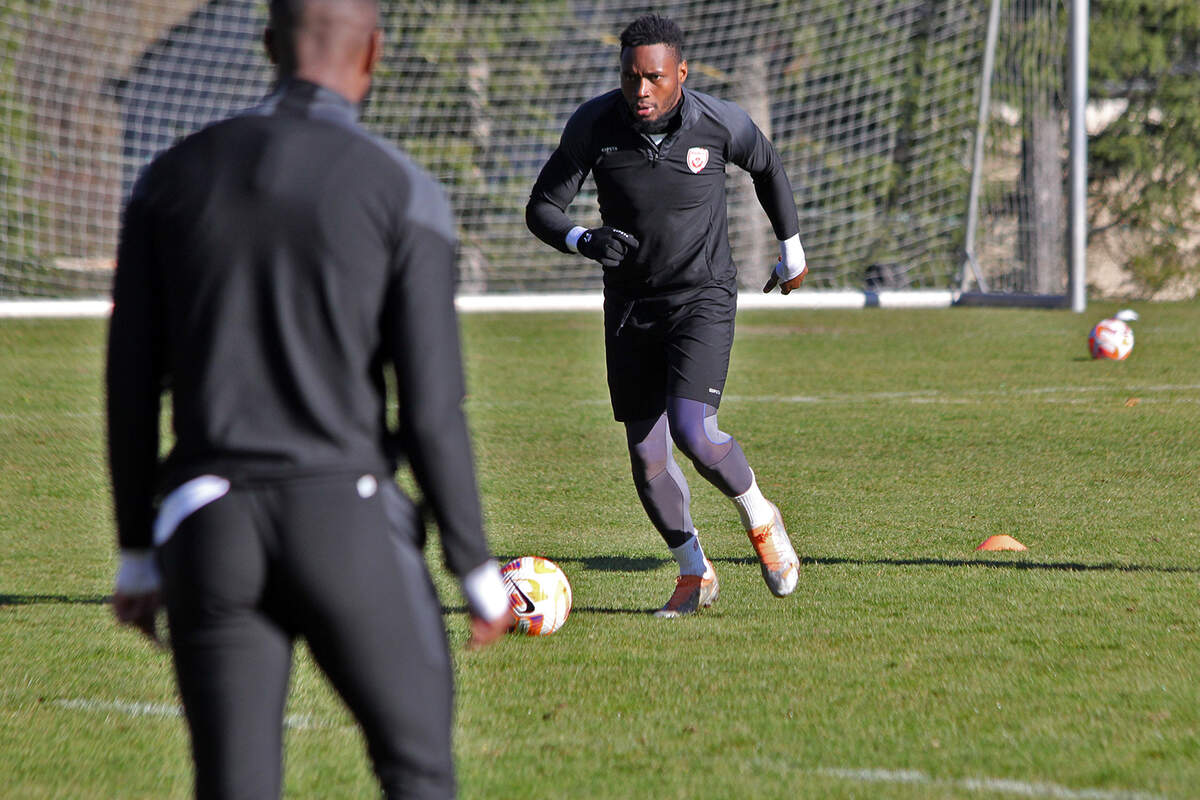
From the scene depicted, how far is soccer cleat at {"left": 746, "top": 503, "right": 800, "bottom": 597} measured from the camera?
6.07m

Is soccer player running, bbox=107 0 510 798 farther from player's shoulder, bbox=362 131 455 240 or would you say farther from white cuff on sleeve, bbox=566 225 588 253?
white cuff on sleeve, bbox=566 225 588 253

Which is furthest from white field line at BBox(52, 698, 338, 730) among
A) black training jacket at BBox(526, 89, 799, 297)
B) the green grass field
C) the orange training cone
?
the orange training cone

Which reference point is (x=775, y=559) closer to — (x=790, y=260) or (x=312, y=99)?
(x=790, y=260)

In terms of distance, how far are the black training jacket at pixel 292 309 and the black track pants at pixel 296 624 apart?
7 cm

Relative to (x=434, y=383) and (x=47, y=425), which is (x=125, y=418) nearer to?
(x=434, y=383)

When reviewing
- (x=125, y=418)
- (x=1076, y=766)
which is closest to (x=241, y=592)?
(x=125, y=418)

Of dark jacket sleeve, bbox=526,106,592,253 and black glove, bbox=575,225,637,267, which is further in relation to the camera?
dark jacket sleeve, bbox=526,106,592,253

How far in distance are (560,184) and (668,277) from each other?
561 millimetres

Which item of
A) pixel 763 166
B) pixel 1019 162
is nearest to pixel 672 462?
pixel 763 166

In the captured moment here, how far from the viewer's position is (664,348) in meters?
6.21

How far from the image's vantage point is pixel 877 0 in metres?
22.6

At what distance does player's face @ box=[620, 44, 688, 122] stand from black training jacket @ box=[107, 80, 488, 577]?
352 centimetres

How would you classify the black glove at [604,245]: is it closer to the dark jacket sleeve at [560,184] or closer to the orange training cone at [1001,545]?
the dark jacket sleeve at [560,184]

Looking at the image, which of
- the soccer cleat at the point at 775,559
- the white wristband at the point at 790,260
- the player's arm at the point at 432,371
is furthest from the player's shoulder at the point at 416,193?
the white wristband at the point at 790,260
